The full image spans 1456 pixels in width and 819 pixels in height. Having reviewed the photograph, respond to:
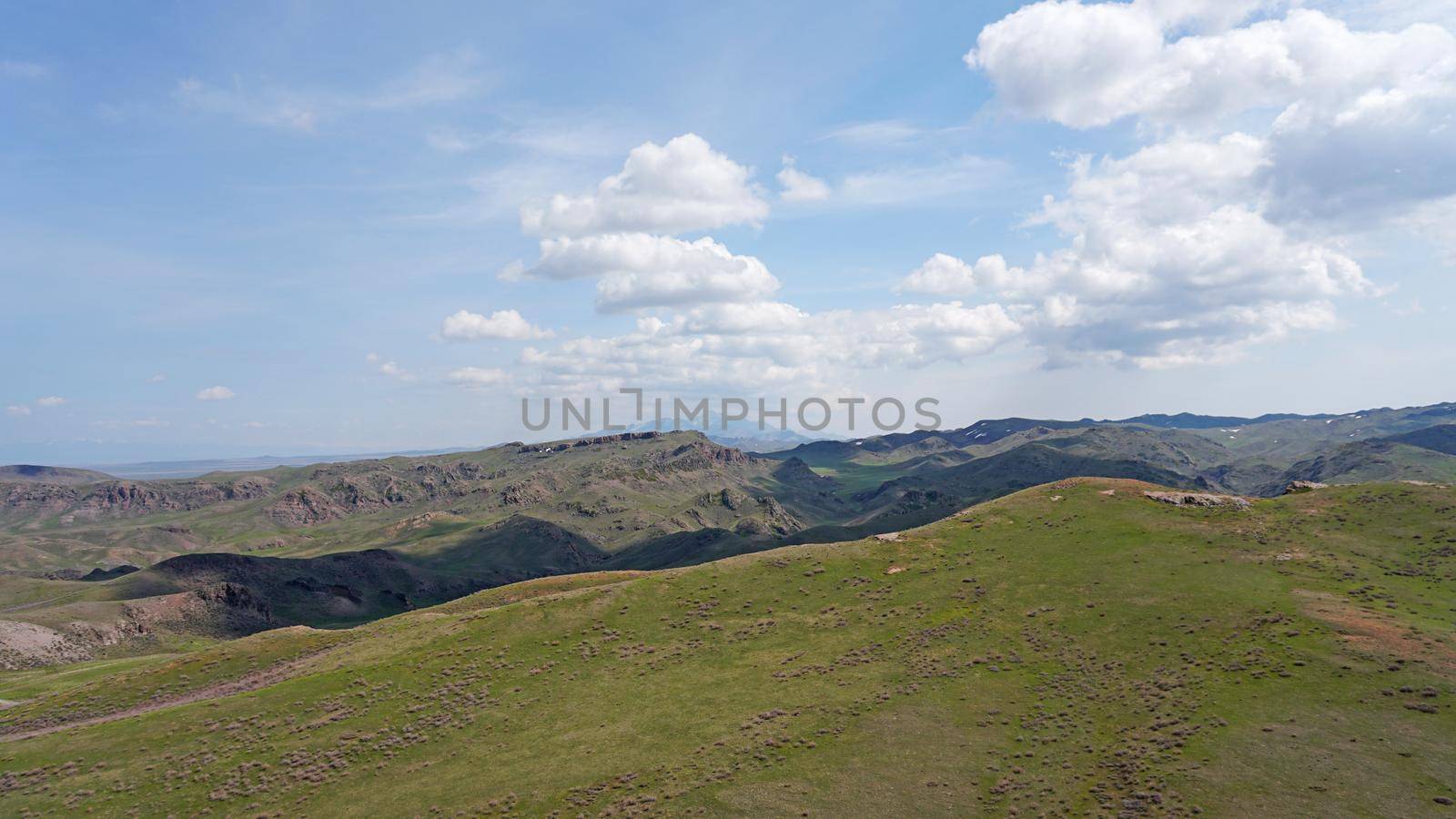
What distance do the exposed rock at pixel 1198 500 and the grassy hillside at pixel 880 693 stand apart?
373 cm

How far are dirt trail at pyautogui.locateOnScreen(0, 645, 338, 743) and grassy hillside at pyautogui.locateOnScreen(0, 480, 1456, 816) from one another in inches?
19.9

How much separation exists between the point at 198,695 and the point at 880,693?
2701 inches

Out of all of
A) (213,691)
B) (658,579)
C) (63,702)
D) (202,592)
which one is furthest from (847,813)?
(202,592)

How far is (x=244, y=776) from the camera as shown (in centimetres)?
5306

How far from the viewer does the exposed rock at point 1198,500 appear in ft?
304

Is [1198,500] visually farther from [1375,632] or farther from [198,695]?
[198,695]

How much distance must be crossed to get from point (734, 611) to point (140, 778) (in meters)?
52.7

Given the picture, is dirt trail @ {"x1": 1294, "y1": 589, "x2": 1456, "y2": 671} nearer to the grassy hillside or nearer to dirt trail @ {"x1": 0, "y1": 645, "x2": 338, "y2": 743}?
the grassy hillside

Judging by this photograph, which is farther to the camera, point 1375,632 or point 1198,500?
point 1198,500

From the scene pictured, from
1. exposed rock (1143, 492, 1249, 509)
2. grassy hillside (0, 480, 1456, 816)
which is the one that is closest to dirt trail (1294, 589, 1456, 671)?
grassy hillside (0, 480, 1456, 816)

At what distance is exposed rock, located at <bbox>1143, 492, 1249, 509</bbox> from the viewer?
92.7m

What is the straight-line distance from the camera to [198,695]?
7200 cm

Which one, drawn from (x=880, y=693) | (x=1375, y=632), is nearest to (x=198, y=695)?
(x=880, y=693)

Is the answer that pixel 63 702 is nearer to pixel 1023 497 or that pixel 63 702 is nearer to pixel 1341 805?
pixel 1341 805
